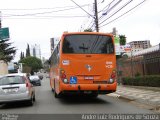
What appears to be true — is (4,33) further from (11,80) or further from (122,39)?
(11,80)

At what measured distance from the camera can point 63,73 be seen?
18.2 meters

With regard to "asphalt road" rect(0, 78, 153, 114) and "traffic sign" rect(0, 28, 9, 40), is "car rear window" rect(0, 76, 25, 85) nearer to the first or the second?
"asphalt road" rect(0, 78, 153, 114)

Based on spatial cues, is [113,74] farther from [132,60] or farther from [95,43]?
[132,60]

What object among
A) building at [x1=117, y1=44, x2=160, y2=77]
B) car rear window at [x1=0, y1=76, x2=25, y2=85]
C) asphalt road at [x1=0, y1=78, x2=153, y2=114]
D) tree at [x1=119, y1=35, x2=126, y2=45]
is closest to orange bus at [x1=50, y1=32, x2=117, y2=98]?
asphalt road at [x1=0, y1=78, x2=153, y2=114]

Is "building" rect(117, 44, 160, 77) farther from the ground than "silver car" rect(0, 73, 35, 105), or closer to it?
farther from the ground

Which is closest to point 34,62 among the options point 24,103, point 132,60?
point 132,60

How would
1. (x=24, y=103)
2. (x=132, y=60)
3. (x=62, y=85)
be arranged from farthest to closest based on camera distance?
(x=132, y=60), (x=24, y=103), (x=62, y=85)

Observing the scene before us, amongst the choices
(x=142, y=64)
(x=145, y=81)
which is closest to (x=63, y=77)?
(x=145, y=81)

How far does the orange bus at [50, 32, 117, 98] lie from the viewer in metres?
18.1

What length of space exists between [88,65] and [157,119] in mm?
6313

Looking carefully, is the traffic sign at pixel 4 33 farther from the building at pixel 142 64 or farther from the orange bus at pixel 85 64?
the orange bus at pixel 85 64

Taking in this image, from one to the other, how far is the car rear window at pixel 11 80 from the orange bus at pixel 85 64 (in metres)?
1.79

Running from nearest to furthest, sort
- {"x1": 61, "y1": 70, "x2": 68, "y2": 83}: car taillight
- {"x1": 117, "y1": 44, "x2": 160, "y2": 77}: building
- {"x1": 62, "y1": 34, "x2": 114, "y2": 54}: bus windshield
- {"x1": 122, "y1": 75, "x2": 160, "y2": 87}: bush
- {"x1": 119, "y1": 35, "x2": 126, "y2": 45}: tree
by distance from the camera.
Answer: {"x1": 61, "y1": 70, "x2": 68, "y2": 83}: car taillight, {"x1": 62, "y1": 34, "x2": 114, "y2": 54}: bus windshield, {"x1": 122, "y1": 75, "x2": 160, "y2": 87}: bush, {"x1": 117, "y1": 44, "x2": 160, "y2": 77}: building, {"x1": 119, "y1": 35, "x2": 126, "y2": 45}: tree

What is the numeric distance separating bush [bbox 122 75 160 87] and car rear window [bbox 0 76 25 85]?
10116mm
